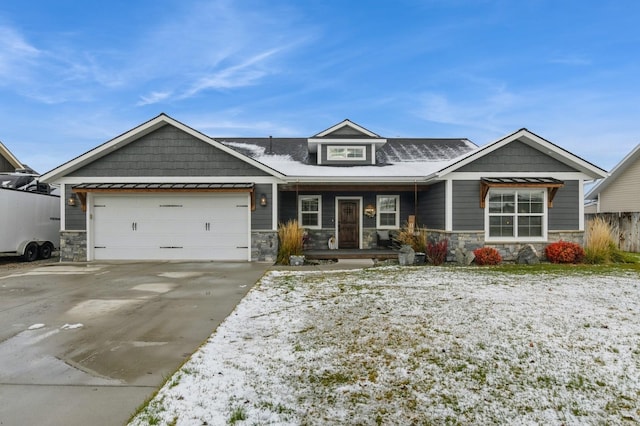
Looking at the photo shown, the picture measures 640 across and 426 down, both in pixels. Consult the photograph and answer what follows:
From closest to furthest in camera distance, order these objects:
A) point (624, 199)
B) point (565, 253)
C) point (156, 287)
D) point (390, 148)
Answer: point (156, 287), point (565, 253), point (390, 148), point (624, 199)

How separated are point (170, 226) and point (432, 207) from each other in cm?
920

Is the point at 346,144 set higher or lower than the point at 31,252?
higher

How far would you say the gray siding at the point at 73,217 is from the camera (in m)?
11.6

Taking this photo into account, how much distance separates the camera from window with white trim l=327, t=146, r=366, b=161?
14.4 m

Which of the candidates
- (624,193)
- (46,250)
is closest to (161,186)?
(46,250)

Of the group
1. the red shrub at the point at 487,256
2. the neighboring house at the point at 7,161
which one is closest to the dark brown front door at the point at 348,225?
the red shrub at the point at 487,256

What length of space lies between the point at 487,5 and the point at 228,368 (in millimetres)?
14263

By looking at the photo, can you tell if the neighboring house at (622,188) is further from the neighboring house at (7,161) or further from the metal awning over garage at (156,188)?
the neighboring house at (7,161)

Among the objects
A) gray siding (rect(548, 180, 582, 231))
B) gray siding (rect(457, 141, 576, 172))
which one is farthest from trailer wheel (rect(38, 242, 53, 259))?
gray siding (rect(548, 180, 582, 231))

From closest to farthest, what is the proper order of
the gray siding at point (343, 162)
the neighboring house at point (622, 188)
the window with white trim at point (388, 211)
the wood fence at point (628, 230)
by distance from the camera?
the window with white trim at point (388, 211) → the gray siding at point (343, 162) → the wood fence at point (628, 230) → the neighboring house at point (622, 188)

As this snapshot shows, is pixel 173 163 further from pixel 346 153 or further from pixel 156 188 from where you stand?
pixel 346 153

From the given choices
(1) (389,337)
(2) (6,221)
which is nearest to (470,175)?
(1) (389,337)

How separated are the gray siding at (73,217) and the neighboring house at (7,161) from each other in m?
9.80

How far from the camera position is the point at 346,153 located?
1445cm
